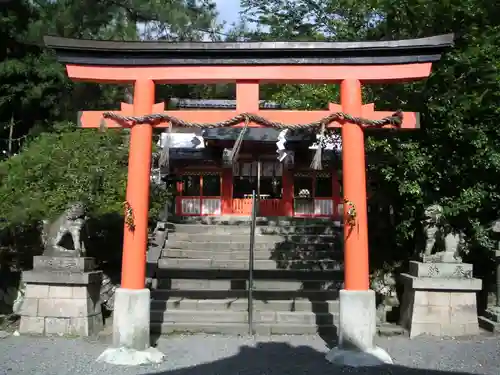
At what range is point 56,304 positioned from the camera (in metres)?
8.36

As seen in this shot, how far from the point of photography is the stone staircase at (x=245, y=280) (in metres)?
8.77

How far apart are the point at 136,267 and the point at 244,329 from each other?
8.35 ft

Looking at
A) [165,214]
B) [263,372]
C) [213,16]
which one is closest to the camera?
[263,372]

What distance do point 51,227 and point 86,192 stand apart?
61.1 inches

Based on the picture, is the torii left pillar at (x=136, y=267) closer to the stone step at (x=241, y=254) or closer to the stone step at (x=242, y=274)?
the stone step at (x=242, y=274)

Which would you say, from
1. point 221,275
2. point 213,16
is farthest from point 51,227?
point 213,16

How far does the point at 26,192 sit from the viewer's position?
10617mm

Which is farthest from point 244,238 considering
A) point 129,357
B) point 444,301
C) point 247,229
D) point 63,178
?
point 129,357

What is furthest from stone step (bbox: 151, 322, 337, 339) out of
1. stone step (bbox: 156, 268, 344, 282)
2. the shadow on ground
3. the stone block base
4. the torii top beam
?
the torii top beam

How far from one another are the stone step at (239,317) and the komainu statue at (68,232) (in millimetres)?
1796

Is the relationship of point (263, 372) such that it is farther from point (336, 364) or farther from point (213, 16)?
point (213, 16)

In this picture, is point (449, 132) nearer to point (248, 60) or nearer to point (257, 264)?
point (248, 60)

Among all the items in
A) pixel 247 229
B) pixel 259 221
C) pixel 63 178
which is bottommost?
pixel 247 229

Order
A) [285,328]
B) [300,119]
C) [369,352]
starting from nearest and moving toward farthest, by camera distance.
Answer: [369,352] → [300,119] → [285,328]
